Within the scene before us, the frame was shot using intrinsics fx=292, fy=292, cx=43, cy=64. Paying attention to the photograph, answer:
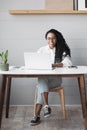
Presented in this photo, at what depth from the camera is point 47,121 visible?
348 centimetres

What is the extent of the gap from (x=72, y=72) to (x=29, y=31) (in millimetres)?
1288

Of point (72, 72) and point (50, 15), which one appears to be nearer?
point (72, 72)

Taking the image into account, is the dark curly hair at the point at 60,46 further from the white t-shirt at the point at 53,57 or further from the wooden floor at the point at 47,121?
the wooden floor at the point at 47,121

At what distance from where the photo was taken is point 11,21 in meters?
4.00

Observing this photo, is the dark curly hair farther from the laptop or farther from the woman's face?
the laptop

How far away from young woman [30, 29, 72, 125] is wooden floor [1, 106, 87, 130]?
0.13 metres

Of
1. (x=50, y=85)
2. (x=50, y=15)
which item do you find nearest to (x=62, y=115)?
(x=50, y=85)

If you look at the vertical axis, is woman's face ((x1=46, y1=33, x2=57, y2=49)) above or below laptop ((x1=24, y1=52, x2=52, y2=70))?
above

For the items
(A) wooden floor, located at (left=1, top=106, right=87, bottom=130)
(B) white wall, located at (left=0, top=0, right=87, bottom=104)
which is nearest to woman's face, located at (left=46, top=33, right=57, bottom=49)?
(B) white wall, located at (left=0, top=0, right=87, bottom=104)

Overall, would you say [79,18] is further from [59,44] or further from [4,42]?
[4,42]

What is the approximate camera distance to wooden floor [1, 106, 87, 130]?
3.27 m

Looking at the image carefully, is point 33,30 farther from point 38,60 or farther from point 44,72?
point 44,72

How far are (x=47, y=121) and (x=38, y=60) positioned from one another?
85cm

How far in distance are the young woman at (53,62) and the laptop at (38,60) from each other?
21 centimetres
